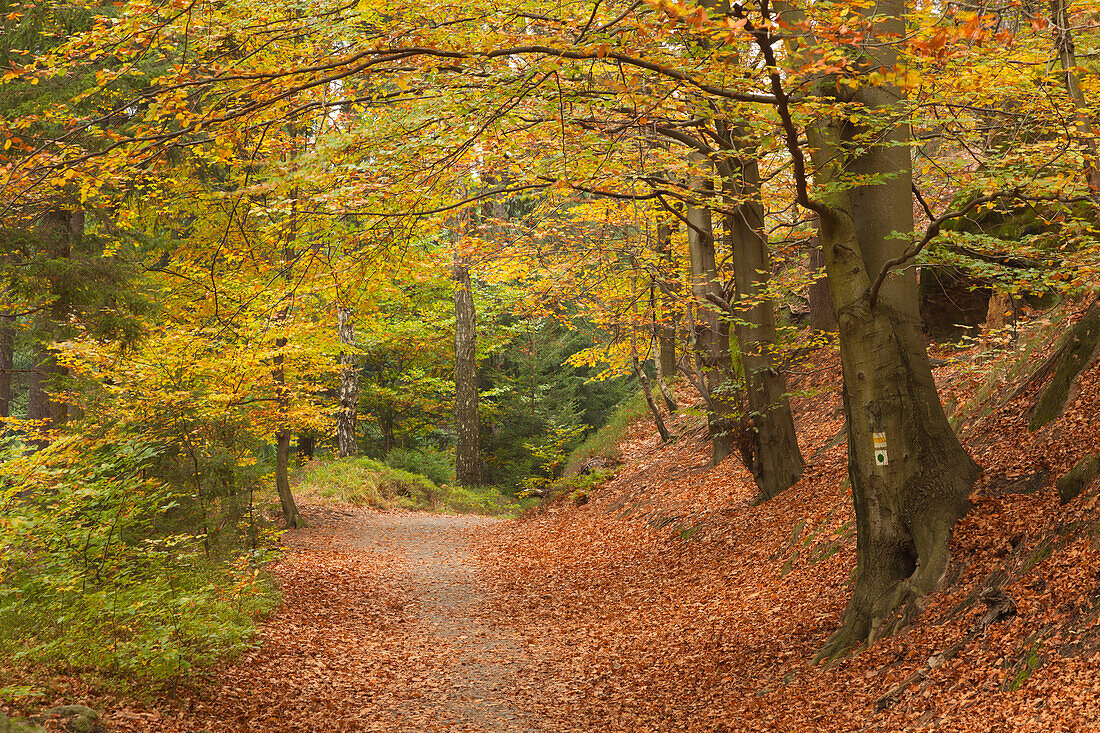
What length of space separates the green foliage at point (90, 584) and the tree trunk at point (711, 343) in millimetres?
6791

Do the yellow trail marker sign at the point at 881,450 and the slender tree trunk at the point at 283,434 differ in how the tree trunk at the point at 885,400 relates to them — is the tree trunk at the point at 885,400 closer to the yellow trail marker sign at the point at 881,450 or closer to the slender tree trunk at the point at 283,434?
the yellow trail marker sign at the point at 881,450

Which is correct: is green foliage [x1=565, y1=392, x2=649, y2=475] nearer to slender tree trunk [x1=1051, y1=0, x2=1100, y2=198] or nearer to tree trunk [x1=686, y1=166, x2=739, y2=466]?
tree trunk [x1=686, y1=166, x2=739, y2=466]

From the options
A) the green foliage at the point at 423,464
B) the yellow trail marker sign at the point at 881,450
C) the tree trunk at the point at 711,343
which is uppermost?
the tree trunk at the point at 711,343

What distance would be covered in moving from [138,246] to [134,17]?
1052 centimetres

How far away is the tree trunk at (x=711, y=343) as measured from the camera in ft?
35.5

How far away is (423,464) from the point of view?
2198 cm

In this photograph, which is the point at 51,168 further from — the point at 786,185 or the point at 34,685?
the point at 786,185

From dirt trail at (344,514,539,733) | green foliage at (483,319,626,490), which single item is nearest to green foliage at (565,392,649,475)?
green foliage at (483,319,626,490)

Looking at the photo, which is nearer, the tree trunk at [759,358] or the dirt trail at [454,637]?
the dirt trail at [454,637]

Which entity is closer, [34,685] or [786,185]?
[34,685]

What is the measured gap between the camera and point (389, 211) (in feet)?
23.7

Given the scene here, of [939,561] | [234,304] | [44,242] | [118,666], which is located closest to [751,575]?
[939,561]

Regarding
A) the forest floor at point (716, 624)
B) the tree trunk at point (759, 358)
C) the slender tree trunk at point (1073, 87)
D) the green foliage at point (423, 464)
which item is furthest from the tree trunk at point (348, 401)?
the slender tree trunk at point (1073, 87)

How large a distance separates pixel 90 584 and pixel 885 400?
20.6ft
